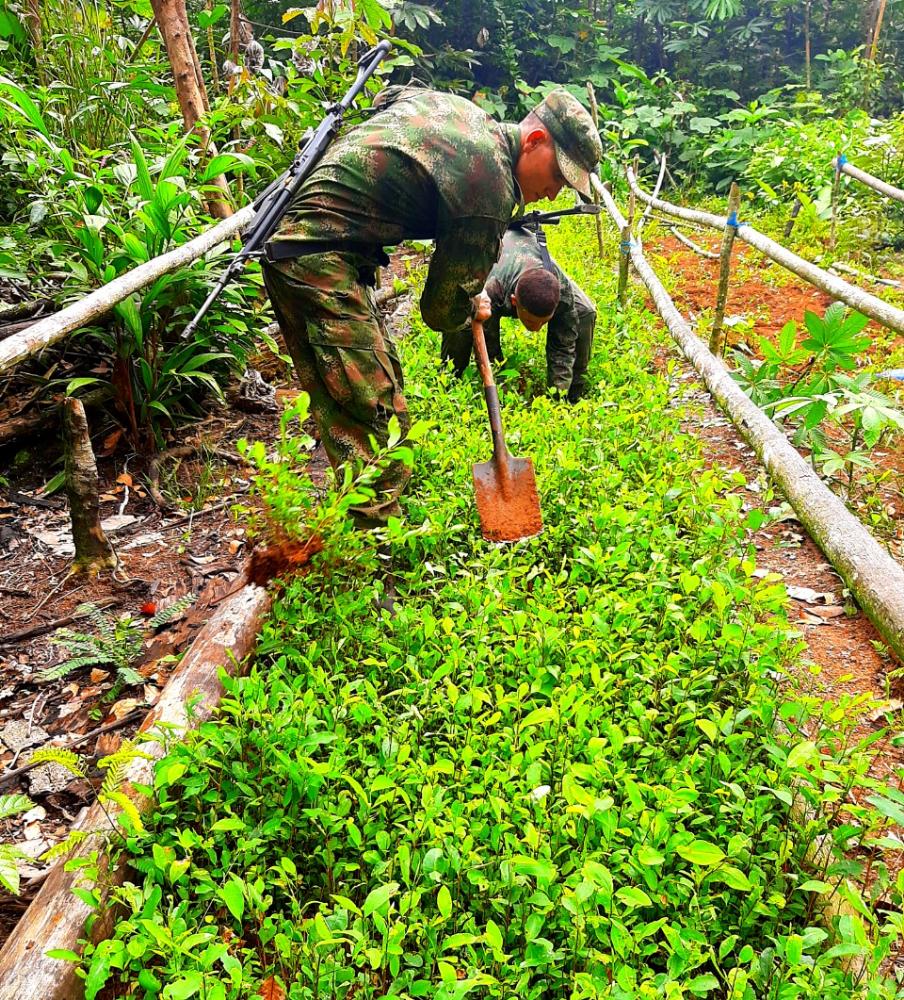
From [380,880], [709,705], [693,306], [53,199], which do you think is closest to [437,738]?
[380,880]

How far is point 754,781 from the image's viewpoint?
6.63ft

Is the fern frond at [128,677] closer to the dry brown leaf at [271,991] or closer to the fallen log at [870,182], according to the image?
the dry brown leaf at [271,991]

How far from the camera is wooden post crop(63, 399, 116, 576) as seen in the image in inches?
115

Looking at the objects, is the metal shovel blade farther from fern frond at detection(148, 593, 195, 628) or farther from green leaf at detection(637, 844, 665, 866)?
green leaf at detection(637, 844, 665, 866)

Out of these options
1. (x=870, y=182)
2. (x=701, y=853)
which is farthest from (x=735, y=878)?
(x=870, y=182)

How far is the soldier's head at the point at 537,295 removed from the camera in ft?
15.2

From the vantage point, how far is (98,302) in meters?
3.20

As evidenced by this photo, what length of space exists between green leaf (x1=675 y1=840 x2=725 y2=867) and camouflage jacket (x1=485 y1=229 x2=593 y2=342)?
12.3 ft

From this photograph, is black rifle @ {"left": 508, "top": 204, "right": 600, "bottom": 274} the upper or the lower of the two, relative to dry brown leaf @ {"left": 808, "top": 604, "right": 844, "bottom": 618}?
upper

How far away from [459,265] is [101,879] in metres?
2.48

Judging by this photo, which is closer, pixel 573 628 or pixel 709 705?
pixel 709 705

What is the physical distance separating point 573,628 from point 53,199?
3642mm

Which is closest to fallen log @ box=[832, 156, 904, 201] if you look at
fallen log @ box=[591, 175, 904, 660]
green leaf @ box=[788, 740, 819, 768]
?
fallen log @ box=[591, 175, 904, 660]

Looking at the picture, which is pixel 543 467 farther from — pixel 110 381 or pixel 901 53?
pixel 901 53
